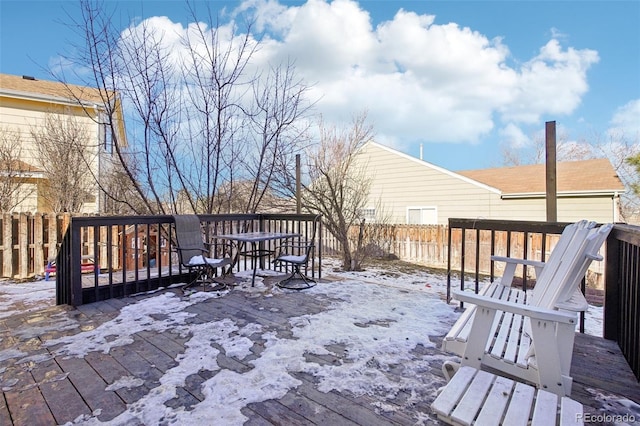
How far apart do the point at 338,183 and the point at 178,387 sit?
22.1 ft

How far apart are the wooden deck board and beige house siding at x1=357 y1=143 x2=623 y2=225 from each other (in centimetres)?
736

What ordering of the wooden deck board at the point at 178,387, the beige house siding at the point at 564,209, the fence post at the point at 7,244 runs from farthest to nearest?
1. the beige house siding at the point at 564,209
2. the fence post at the point at 7,244
3. the wooden deck board at the point at 178,387

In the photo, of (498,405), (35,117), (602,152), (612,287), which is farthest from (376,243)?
(602,152)

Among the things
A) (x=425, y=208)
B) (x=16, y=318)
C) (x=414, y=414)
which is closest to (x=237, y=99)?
(x=16, y=318)

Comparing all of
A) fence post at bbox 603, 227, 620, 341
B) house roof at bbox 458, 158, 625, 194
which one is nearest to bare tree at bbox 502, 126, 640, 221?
house roof at bbox 458, 158, 625, 194

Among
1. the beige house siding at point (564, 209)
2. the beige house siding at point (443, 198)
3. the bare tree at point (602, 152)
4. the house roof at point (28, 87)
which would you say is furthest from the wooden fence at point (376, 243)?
the bare tree at point (602, 152)

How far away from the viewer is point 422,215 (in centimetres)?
1088

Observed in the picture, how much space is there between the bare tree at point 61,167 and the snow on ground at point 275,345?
4.49 m

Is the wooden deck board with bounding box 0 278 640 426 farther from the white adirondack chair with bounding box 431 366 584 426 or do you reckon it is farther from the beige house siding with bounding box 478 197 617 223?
the beige house siding with bounding box 478 197 617 223

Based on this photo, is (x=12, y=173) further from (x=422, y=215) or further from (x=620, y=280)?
(x=422, y=215)

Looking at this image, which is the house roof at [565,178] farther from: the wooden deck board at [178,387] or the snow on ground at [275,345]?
the wooden deck board at [178,387]

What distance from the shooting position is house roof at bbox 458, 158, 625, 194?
8.71 meters

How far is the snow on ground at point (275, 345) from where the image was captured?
1.84 m

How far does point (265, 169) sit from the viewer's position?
632cm
